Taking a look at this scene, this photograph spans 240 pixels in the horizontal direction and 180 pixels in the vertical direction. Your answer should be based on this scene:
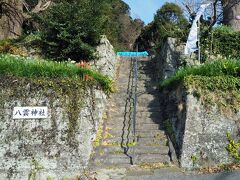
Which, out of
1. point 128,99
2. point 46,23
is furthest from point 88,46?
point 128,99

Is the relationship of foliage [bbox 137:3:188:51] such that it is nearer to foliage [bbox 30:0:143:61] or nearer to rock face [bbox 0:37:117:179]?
foliage [bbox 30:0:143:61]

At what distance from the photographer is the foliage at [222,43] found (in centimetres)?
1241

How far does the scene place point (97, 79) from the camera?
32.1 feet

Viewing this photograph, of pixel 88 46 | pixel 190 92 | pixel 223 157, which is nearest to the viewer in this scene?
pixel 223 157

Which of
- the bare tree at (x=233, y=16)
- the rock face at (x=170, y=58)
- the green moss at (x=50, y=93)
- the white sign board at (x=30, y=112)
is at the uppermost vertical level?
the bare tree at (x=233, y=16)

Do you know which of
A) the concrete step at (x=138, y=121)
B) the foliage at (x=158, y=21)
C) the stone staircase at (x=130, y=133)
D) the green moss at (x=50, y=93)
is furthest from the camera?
the foliage at (x=158, y=21)

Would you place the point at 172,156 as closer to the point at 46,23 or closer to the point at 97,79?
the point at 97,79

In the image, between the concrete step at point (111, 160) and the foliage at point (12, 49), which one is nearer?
the concrete step at point (111, 160)

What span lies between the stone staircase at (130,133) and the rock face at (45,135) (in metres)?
0.51

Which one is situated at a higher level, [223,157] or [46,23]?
[46,23]

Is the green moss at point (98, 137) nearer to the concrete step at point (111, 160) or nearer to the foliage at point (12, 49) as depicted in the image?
the concrete step at point (111, 160)

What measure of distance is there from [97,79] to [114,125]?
1.38m

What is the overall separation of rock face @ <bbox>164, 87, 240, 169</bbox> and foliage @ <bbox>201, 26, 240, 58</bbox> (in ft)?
13.4

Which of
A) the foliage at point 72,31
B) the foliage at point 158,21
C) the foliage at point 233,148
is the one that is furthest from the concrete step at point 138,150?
the foliage at point 158,21
